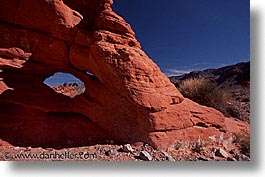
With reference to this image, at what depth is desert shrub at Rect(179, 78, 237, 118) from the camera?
4477 millimetres

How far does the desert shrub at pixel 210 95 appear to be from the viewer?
14.7 feet

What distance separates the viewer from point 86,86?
4.30 metres

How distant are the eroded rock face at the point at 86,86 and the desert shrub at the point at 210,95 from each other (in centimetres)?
30

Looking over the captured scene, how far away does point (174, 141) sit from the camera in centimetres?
378

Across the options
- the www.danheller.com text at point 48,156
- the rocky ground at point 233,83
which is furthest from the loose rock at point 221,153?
the www.danheller.com text at point 48,156

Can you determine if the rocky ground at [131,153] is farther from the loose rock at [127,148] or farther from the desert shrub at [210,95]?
the desert shrub at [210,95]

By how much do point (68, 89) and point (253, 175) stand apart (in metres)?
2.53

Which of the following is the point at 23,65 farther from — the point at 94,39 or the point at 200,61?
the point at 200,61

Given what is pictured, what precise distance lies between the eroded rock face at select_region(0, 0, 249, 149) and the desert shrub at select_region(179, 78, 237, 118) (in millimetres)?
300

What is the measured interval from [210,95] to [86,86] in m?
1.59

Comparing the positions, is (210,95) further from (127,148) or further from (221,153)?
(127,148)

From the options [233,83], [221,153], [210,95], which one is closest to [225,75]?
[233,83]

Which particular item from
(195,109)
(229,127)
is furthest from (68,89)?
(229,127)

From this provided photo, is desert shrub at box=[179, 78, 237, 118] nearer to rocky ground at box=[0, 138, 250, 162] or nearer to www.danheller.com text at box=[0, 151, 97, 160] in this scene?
rocky ground at box=[0, 138, 250, 162]
